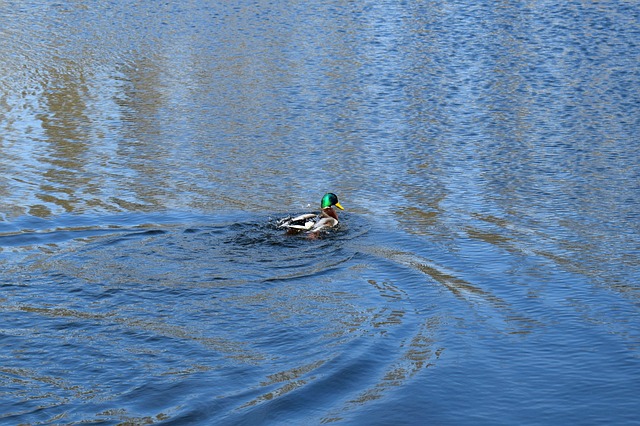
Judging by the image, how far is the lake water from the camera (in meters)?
8.16

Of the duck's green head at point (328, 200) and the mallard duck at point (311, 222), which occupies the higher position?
the duck's green head at point (328, 200)

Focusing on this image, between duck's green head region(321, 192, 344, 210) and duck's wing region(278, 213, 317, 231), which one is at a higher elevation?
duck's green head region(321, 192, 344, 210)

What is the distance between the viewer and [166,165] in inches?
624

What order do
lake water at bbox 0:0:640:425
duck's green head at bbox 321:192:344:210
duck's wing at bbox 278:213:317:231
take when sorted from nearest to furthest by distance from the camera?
lake water at bbox 0:0:640:425 < duck's wing at bbox 278:213:317:231 < duck's green head at bbox 321:192:344:210

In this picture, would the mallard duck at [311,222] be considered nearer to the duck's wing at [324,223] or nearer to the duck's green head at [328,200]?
the duck's wing at [324,223]

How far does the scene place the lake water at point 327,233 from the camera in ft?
26.8

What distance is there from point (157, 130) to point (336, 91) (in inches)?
172

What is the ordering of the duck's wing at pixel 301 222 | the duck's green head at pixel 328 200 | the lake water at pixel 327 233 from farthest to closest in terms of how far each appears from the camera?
the duck's green head at pixel 328 200
the duck's wing at pixel 301 222
the lake water at pixel 327 233

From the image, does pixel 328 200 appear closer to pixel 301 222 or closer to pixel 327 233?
pixel 327 233

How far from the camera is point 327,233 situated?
41.5 feet

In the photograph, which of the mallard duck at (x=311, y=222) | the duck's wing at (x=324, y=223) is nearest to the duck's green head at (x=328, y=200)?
the mallard duck at (x=311, y=222)

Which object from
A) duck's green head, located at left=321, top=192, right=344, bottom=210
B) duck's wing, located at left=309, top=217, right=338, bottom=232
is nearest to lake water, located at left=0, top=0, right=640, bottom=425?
duck's wing, located at left=309, top=217, right=338, bottom=232

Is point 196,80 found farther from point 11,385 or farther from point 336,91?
point 11,385

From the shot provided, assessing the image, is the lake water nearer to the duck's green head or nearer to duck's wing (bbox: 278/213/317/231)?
duck's wing (bbox: 278/213/317/231)
